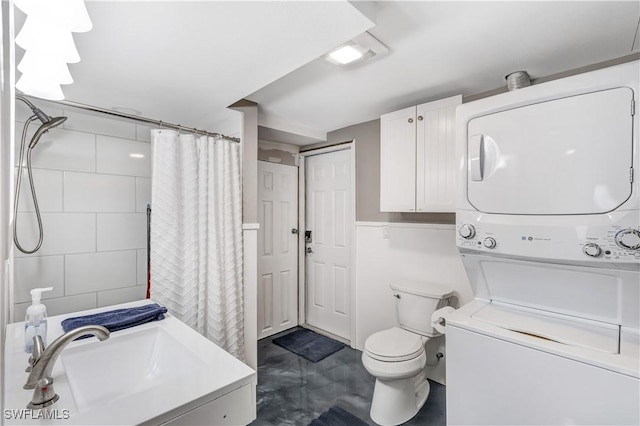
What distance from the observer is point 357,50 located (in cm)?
149

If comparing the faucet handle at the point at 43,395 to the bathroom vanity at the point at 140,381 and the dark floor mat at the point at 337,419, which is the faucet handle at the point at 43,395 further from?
the dark floor mat at the point at 337,419

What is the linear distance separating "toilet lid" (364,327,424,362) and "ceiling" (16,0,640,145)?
1.64 metres

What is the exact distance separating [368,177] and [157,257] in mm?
1815

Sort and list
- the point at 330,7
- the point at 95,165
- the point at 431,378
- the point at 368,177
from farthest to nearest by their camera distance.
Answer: the point at 368,177
the point at 431,378
the point at 95,165
the point at 330,7

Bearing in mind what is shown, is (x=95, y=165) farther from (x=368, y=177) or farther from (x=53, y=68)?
(x=368, y=177)

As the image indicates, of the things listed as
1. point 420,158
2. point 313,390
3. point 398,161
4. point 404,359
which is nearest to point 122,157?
point 398,161

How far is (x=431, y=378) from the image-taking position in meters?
2.38

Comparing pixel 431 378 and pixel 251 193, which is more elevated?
pixel 251 193

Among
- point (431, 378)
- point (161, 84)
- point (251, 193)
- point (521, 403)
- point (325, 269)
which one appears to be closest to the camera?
point (521, 403)

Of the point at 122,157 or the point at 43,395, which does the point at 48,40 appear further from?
the point at 122,157

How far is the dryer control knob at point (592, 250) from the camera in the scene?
4.07 feet

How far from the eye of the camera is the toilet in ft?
6.08

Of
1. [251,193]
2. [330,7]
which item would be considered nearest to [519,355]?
[330,7]

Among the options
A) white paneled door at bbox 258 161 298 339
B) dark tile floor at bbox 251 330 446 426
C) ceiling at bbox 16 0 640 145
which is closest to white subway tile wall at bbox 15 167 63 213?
ceiling at bbox 16 0 640 145
